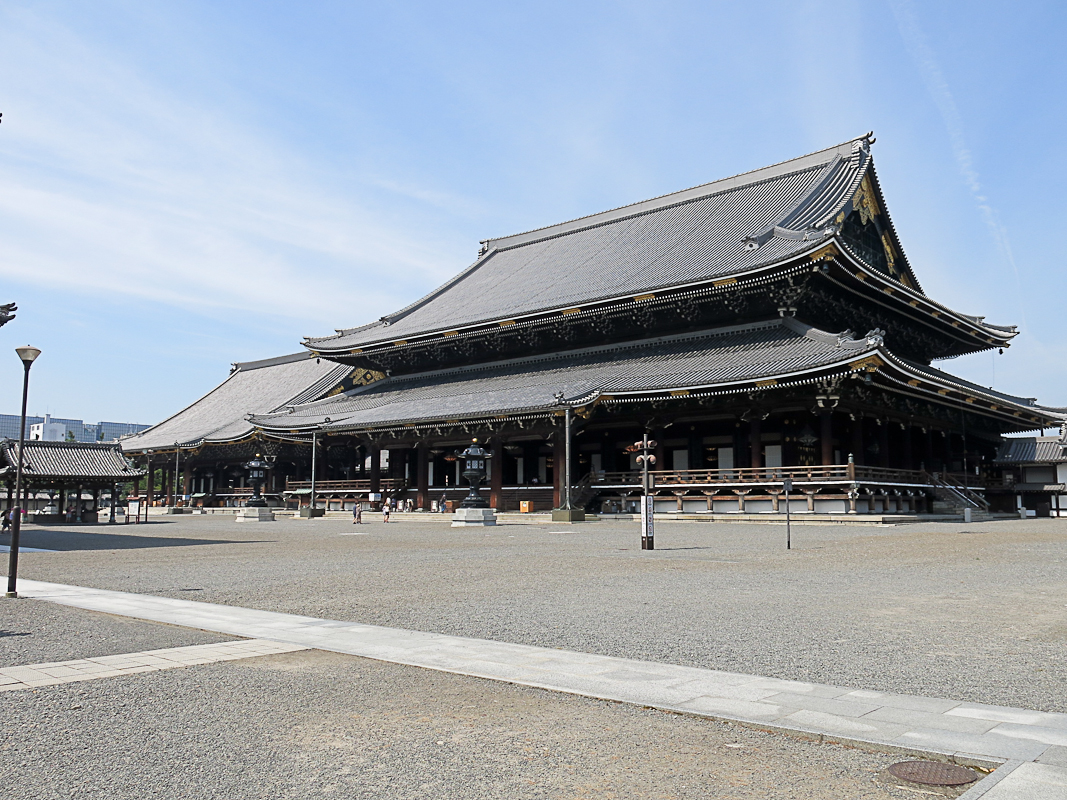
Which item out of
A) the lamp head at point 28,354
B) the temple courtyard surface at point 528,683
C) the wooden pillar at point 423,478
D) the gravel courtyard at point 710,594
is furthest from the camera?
the wooden pillar at point 423,478

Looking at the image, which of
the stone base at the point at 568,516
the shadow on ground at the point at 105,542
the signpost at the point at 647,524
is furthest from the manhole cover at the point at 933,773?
the stone base at the point at 568,516

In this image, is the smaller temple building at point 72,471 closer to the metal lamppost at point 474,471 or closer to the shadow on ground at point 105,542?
the shadow on ground at point 105,542

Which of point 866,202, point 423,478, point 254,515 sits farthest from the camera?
point 423,478

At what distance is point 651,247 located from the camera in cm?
5031

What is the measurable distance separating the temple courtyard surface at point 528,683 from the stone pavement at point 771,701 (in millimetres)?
29

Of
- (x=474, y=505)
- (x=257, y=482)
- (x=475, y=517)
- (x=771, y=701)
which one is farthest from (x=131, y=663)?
(x=257, y=482)

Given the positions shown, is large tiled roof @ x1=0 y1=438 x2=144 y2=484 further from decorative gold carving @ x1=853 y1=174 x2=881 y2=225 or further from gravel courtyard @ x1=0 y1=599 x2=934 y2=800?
decorative gold carving @ x1=853 y1=174 x2=881 y2=225

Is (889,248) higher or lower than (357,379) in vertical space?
higher

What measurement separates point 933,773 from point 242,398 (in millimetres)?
73514

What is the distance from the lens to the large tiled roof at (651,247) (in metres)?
42.3

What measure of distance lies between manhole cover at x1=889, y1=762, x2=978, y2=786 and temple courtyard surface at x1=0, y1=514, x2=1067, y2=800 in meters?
0.09

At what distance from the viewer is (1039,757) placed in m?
4.70

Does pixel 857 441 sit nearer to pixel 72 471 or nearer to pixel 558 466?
pixel 558 466

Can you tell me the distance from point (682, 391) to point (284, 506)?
104ft
